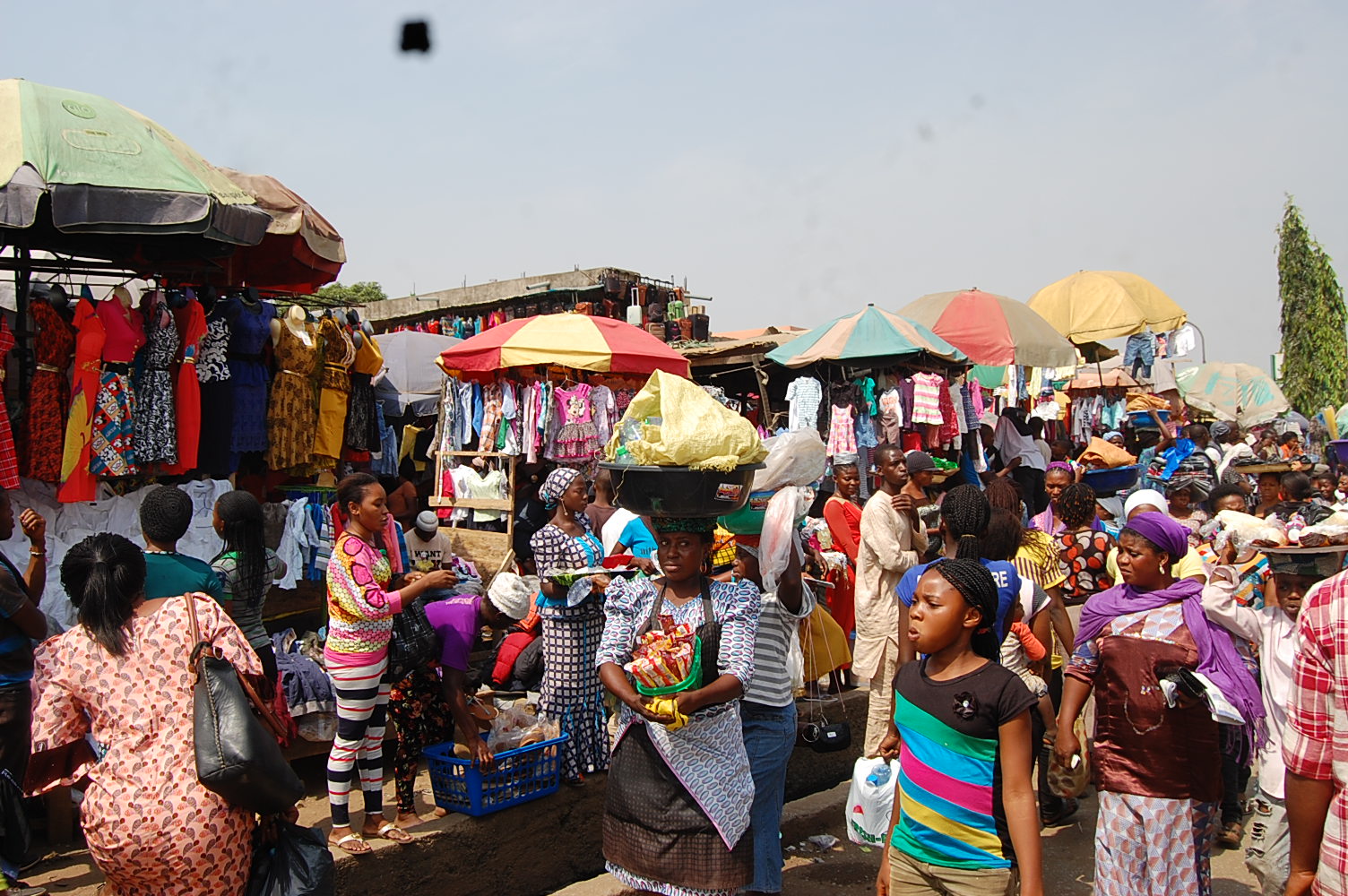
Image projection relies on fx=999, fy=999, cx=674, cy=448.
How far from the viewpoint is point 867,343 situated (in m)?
10.3

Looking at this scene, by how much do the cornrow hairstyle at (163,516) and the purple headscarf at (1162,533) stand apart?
3.75 metres

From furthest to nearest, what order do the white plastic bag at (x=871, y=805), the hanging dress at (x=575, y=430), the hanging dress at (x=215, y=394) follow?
the hanging dress at (x=575, y=430), the hanging dress at (x=215, y=394), the white plastic bag at (x=871, y=805)

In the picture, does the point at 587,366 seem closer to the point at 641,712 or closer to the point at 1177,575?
the point at 1177,575

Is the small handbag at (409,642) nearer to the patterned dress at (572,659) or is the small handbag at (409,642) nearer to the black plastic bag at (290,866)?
the patterned dress at (572,659)

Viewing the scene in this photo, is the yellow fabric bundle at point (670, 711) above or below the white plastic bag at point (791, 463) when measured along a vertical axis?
below

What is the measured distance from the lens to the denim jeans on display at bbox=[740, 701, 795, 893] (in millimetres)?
4039

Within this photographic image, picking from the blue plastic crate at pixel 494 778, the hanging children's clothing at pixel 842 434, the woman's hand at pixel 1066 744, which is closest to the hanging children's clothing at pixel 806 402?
the hanging children's clothing at pixel 842 434

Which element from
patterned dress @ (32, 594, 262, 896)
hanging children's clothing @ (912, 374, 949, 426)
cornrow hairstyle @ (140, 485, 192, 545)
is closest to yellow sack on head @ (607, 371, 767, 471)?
patterned dress @ (32, 594, 262, 896)

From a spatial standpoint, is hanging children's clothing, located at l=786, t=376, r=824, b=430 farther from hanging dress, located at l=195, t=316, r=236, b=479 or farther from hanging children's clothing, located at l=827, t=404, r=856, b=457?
hanging dress, located at l=195, t=316, r=236, b=479

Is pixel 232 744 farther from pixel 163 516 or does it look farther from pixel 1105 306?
pixel 1105 306

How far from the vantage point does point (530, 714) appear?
5.66m

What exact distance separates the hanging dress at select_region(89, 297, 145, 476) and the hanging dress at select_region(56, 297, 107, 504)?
Result: 38 millimetres

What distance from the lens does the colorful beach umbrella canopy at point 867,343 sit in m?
10.2

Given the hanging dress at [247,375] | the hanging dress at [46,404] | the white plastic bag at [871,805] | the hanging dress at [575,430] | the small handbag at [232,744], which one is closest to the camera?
the small handbag at [232,744]
